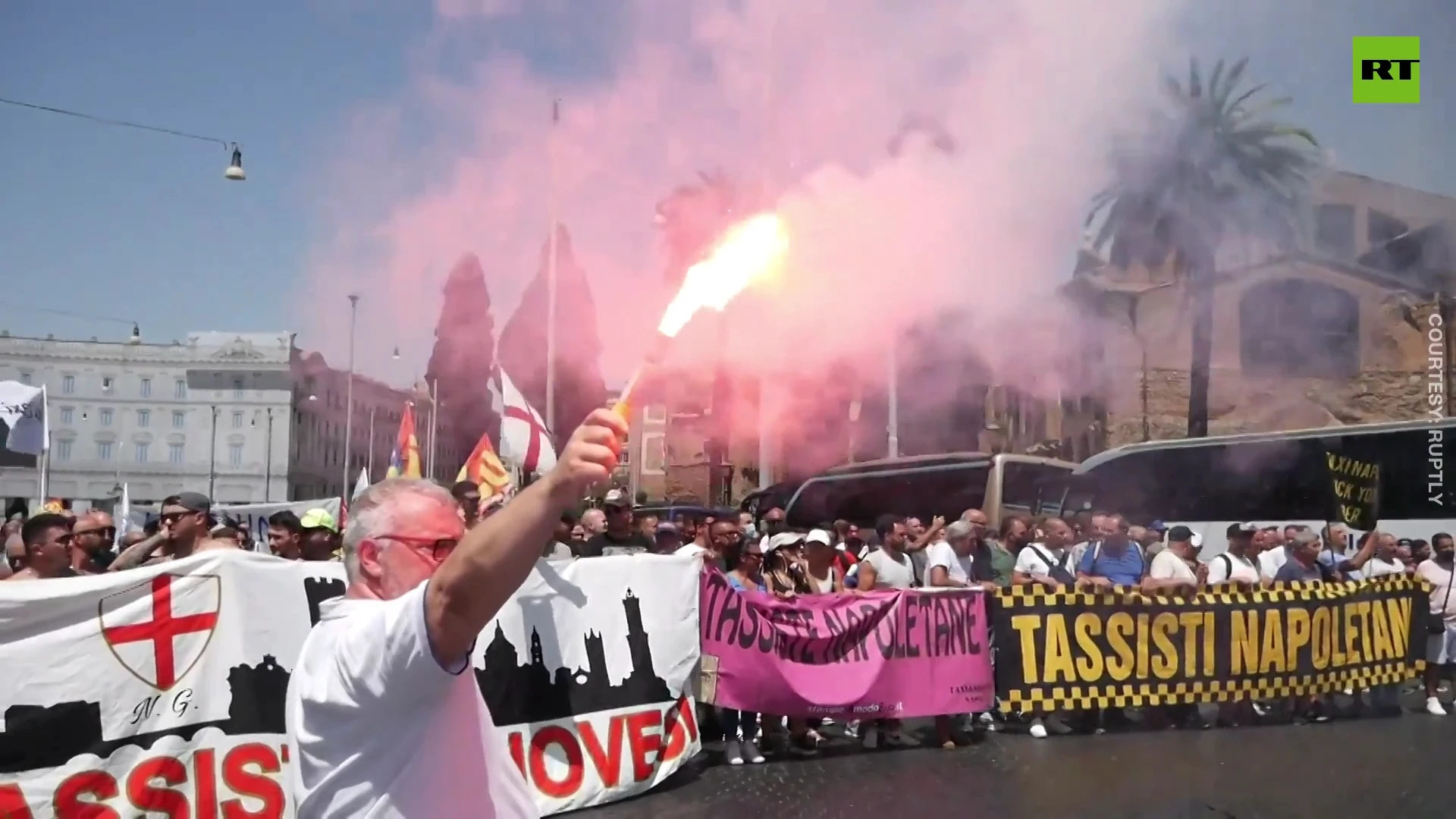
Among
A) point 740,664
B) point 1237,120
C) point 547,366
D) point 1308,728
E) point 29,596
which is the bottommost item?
point 1308,728

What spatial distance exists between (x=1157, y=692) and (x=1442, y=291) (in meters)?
11.9

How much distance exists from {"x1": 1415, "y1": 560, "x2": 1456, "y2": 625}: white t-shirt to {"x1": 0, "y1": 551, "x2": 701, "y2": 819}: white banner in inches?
295

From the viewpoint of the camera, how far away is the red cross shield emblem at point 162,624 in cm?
557

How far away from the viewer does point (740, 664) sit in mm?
7734

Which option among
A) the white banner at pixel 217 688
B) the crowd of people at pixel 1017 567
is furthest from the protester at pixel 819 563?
the white banner at pixel 217 688

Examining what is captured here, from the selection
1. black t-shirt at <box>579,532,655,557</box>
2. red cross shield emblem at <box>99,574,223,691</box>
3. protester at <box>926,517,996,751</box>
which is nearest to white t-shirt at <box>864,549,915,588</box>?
protester at <box>926,517,996,751</box>

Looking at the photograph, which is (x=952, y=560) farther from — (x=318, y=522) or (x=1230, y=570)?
(x=318, y=522)

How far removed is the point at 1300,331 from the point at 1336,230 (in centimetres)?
182

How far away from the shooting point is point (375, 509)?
2205 mm

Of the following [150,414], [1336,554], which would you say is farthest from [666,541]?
[150,414]

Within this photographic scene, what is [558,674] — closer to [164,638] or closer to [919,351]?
[164,638]

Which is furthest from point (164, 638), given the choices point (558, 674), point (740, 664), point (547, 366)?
point (547, 366)

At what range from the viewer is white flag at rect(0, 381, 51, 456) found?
45.0ft

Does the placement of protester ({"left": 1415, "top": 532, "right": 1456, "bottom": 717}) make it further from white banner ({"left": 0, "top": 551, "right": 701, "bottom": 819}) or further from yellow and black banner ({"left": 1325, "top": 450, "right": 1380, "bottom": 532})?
white banner ({"left": 0, "top": 551, "right": 701, "bottom": 819})
